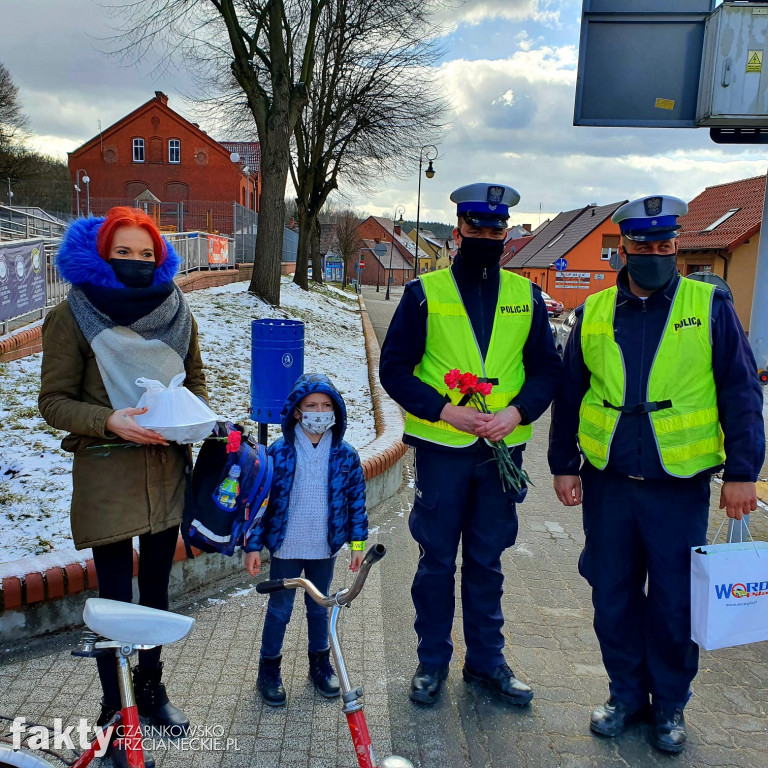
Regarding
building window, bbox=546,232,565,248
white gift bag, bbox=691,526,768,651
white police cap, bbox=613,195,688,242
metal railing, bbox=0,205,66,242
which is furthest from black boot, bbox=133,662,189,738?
building window, bbox=546,232,565,248

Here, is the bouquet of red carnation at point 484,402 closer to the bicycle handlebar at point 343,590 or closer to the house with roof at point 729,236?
the bicycle handlebar at point 343,590

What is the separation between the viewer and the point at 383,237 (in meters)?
96.8

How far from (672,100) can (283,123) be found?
9.76 meters

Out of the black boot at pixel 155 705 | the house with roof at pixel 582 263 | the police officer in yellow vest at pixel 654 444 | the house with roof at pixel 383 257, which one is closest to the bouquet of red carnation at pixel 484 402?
the police officer in yellow vest at pixel 654 444

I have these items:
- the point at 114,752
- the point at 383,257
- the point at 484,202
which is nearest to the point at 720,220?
the point at 484,202

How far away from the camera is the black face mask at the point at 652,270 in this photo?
2.72 m

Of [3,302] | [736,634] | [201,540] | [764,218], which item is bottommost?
[736,634]

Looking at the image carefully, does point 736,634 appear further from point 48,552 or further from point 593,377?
point 48,552

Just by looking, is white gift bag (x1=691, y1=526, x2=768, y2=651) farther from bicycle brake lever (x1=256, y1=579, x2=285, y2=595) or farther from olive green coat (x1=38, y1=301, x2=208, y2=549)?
olive green coat (x1=38, y1=301, x2=208, y2=549)

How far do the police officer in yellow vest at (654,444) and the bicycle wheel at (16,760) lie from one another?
2126 millimetres

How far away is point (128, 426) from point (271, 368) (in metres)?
2.65

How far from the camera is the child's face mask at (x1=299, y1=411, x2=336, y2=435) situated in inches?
113

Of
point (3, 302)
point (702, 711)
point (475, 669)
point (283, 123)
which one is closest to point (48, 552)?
point (475, 669)

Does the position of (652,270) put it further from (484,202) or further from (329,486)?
(329,486)
